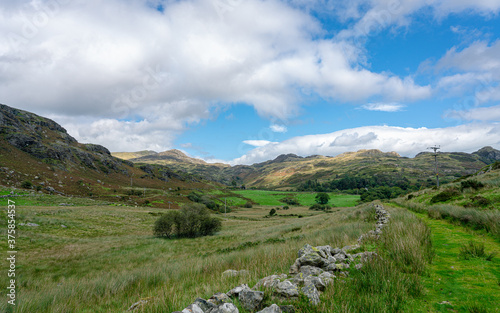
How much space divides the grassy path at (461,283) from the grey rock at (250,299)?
2.98m

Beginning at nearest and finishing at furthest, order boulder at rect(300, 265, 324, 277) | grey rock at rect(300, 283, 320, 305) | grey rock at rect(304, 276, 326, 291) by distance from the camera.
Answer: grey rock at rect(300, 283, 320, 305)
grey rock at rect(304, 276, 326, 291)
boulder at rect(300, 265, 324, 277)

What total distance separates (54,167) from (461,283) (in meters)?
142

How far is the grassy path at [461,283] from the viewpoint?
3.87 meters

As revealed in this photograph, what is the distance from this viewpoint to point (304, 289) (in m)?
4.44

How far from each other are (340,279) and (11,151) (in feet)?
494

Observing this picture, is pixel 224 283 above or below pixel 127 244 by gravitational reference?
above

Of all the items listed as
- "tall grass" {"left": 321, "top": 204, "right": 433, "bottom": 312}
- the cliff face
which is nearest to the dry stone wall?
"tall grass" {"left": 321, "top": 204, "right": 433, "bottom": 312}

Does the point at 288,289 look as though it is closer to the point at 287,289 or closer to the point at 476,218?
the point at 287,289

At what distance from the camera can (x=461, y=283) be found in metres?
4.75

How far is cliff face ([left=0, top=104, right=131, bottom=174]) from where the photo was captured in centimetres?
11244

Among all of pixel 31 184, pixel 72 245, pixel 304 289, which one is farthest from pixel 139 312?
Answer: pixel 31 184

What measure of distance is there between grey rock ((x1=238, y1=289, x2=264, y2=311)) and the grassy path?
298 centimetres

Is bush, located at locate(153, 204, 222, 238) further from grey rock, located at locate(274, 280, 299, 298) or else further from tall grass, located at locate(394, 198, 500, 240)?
grey rock, located at locate(274, 280, 299, 298)

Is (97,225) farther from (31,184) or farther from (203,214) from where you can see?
(31,184)
